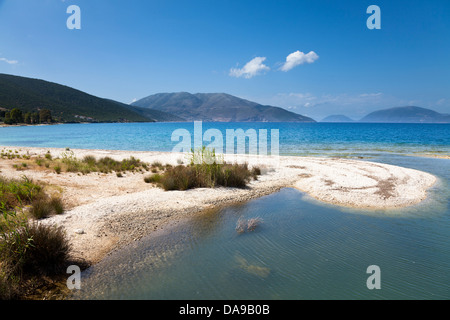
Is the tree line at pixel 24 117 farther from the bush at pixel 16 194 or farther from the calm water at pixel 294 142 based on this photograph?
the bush at pixel 16 194

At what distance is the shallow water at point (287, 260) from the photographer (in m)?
4.60

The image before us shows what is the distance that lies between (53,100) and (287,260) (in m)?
151

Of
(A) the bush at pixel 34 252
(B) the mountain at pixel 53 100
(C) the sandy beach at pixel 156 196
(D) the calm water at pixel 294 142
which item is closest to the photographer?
(A) the bush at pixel 34 252

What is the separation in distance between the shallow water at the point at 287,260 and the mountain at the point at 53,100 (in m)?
129

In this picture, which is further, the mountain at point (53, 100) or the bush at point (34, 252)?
the mountain at point (53, 100)

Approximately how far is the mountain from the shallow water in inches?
5076

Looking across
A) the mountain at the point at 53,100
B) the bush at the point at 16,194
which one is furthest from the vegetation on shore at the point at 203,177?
the mountain at the point at 53,100

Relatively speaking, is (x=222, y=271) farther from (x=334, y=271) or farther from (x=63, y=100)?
(x=63, y=100)

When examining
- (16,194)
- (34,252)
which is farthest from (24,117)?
(34,252)

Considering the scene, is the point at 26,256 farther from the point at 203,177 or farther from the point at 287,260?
the point at 203,177

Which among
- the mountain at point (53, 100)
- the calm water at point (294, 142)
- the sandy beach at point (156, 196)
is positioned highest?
the mountain at point (53, 100)
